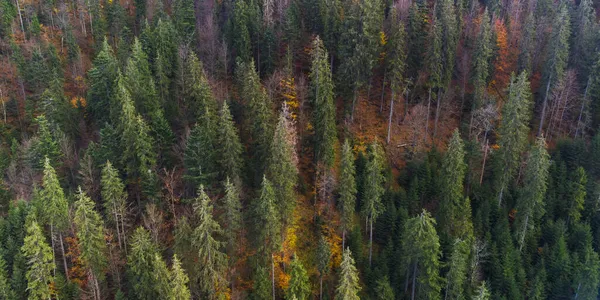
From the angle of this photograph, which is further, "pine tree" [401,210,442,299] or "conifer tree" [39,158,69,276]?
"pine tree" [401,210,442,299]

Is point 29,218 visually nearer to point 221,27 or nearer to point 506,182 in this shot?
point 221,27

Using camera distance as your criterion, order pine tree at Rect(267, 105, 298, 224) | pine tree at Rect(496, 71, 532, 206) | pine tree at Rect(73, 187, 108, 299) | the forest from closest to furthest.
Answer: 1. pine tree at Rect(73, 187, 108, 299)
2. the forest
3. pine tree at Rect(267, 105, 298, 224)
4. pine tree at Rect(496, 71, 532, 206)

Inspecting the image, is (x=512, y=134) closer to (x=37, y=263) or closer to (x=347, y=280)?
(x=347, y=280)

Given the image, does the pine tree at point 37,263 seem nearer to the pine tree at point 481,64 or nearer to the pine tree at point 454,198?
the pine tree at point 454,198

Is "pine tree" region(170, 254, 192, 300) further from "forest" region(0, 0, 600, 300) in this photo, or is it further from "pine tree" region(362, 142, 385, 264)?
"pine tree" region(362, 142, 385, 264)

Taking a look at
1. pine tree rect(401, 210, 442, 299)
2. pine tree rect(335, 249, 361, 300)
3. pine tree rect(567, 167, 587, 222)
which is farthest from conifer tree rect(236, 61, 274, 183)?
pine tree rect(567, 167, 587, 222)
